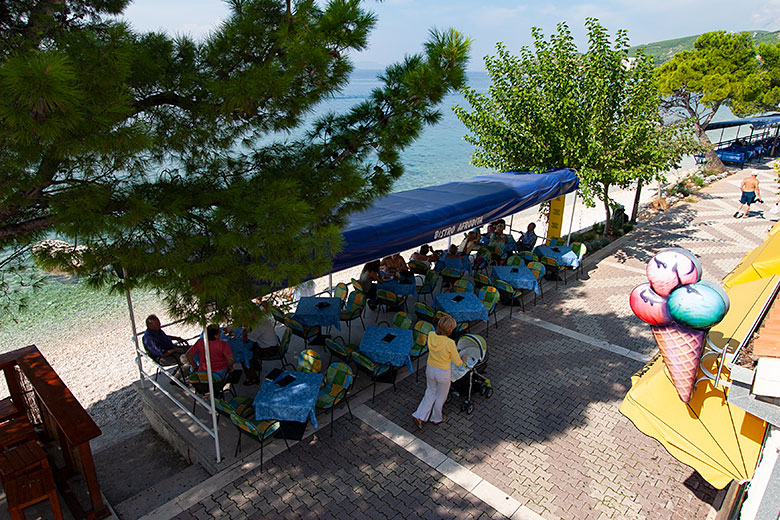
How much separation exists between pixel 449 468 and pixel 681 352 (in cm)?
321

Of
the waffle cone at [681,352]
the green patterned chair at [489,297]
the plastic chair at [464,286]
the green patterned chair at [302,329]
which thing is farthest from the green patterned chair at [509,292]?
the waffle cone at [681,352]

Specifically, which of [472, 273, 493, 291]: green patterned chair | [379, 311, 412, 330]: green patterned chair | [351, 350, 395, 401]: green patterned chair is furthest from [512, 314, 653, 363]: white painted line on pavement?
[351, 350, 395, 401]: green patterned chair

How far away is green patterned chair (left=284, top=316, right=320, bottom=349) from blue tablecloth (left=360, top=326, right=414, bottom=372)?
1138 millimetres

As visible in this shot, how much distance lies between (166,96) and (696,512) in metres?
7.02

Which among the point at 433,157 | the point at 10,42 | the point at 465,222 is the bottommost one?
the point at 433,157

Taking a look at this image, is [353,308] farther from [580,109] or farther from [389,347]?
[580,109]

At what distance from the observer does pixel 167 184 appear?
15.9ft

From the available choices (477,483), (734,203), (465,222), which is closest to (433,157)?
(734,203)

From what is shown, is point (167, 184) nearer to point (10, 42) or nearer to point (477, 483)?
point (10, 42)

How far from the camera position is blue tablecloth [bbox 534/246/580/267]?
1105cm

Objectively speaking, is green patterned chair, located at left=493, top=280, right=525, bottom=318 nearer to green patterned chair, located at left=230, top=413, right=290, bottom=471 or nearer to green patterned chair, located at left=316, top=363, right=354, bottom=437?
green patterned chair, located at left=316, top=363, right=354, bottom=437

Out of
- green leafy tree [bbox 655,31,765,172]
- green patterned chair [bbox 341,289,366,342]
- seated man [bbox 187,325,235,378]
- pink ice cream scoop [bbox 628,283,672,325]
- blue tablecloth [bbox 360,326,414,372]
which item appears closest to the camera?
pink ice cream scoop [bbox 628,283,672,325]

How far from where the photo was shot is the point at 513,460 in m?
5.97

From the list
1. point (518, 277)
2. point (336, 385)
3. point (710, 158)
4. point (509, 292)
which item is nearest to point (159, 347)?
point (336, 385)
